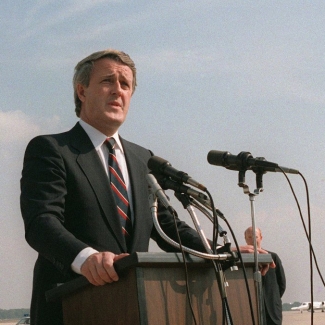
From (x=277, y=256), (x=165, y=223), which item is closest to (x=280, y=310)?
(x=277, y=256)

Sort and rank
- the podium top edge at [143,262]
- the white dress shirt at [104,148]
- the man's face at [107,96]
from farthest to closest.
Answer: the man's face at [107,96], the white dress shirt at [104,148], the podium top edge at [143,262]

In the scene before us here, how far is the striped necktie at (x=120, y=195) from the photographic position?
3216mm

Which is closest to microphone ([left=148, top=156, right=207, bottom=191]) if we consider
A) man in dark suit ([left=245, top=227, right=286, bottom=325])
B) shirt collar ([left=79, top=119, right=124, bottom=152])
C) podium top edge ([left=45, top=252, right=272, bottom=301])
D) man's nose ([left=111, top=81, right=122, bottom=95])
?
podium top edge ([left=45, top=252, right=272, bottom=301])

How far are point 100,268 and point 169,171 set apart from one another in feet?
1.77

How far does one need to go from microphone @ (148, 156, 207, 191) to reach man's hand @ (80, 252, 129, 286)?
1.37 feet

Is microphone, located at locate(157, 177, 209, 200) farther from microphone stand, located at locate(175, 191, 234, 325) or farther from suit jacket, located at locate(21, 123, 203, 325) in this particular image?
suit jacket, located at locate(21, 123, 203, 325)

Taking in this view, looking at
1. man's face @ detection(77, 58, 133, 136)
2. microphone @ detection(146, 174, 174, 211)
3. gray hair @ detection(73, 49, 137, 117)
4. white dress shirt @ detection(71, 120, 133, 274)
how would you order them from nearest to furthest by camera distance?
1. microphone @ detection(146, 174, 174, 211)
2. white dress shirt @ detection(71, 120, 133, 274)
3. man's face @ detection(77, 58, 133, 136)
4. gray hair @ detection(73, 49, 137, 117)

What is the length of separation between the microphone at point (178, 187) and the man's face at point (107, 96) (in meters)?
0.90

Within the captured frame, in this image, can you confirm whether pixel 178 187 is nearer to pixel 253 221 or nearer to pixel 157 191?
pixel 157 191

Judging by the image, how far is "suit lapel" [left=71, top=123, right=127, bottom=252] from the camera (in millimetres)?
3137

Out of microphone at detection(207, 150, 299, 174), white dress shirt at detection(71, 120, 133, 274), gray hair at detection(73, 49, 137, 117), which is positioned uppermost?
gray hair at detection(73, 49, 137, 117)

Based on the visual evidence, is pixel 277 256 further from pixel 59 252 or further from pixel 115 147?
pixel 59 252

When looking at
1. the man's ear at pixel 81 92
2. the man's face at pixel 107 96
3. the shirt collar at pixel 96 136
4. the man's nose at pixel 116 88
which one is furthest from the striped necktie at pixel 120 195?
the man's ear at pixel 81 92

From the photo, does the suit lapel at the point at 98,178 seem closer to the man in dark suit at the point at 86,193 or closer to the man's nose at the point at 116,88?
the man in dark suit at the point at 86,193
